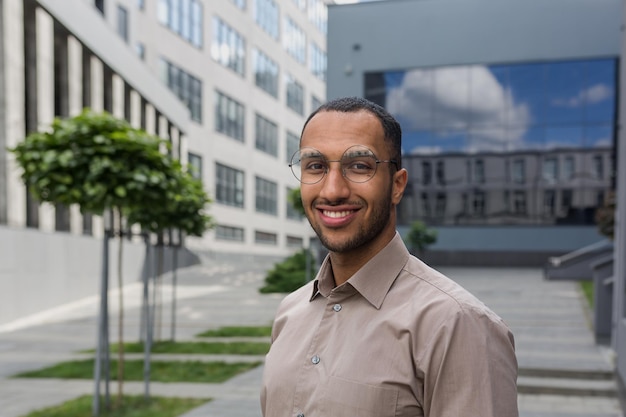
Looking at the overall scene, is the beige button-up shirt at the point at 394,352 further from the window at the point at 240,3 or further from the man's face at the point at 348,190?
the window at the point at 240,3

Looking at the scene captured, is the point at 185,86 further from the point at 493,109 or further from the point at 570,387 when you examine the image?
the point at 570,387

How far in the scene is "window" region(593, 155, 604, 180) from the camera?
3109 centimetres

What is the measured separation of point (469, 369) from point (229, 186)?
140 ft

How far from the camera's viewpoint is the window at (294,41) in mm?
52312

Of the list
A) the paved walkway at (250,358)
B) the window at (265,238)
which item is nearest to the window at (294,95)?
the window at (265,238)

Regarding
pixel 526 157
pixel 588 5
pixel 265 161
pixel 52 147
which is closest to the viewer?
pixel 52 147

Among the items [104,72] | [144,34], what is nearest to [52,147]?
[104,72]

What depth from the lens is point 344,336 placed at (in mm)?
1496

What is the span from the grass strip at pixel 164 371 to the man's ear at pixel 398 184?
26.4ft

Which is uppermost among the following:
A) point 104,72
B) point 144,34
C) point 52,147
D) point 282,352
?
point 144,34

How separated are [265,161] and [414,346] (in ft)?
158

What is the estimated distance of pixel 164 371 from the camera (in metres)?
10.0

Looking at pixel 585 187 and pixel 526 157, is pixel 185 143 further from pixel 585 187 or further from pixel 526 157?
pixel 585 187

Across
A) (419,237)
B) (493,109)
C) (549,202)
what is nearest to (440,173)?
(493,109)
